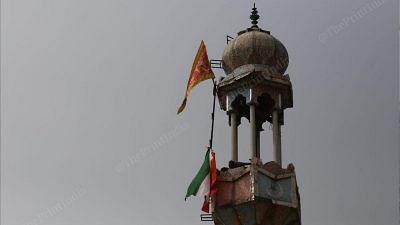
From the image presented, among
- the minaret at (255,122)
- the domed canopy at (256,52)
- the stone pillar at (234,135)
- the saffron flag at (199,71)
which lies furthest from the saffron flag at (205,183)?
the domed canopy at (256,52)

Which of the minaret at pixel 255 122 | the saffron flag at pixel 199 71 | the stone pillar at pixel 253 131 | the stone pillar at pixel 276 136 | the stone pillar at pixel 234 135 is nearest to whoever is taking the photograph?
the minaret at pixel 255 122

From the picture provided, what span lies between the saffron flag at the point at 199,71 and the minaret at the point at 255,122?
0.70 meters

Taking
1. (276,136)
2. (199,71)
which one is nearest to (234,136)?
(276,136)

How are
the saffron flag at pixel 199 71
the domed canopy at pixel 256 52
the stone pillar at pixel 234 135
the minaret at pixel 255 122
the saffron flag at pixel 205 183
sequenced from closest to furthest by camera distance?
→ the minaret at pixel 255 122
the saffron flag at pixel 205 183
the stone pillar at pixel 234 135
the domed canopy at pixel 256 52
the saffron flag at pixel 199 71

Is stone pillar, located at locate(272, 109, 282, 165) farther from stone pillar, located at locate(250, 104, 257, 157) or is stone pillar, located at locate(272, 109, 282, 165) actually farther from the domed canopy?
the domed canopy

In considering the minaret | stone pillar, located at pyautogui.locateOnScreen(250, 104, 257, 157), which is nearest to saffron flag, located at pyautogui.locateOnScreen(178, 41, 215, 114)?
the minaret

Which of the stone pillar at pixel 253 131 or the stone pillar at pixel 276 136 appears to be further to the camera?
the stone pillar at pixel 276 136

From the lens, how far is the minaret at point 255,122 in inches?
1309

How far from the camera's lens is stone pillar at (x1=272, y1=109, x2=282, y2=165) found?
117 ft

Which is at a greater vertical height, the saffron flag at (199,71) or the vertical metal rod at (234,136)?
the saffron flag at (199,71)

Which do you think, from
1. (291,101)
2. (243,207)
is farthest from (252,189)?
(291,101)

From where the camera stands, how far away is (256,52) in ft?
121

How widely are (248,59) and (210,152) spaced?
4.58 metres

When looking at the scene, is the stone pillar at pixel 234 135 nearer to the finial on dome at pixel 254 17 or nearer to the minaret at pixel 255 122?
the minaret at pixel 255 122
